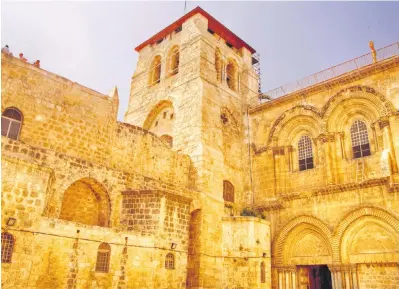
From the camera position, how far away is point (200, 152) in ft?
50.8

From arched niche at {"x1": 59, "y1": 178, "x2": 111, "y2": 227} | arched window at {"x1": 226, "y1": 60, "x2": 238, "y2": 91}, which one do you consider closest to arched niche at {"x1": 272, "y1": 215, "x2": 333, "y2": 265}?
arched niche at {"x1": 59, "y1": 178, "x2": 111, "y2": 227}

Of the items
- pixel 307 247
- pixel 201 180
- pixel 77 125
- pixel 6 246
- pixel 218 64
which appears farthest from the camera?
pixel 218 64

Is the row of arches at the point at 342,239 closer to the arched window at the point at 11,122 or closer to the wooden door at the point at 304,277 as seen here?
the wooden door at the point at 304,277

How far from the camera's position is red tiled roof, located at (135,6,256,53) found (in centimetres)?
1984

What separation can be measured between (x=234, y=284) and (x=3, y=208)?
9110mm

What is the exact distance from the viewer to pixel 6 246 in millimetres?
7930

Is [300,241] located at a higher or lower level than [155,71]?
lower

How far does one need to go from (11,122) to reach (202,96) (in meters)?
8.28

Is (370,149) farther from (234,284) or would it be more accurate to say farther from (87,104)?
(87,104)

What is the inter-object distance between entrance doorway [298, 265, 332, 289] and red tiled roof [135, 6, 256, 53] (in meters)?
13.0

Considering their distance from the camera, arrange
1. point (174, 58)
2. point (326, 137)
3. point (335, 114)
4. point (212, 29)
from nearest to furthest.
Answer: point (326, 137) < point (335, 114) < point (212, 29) < point (174, 58)

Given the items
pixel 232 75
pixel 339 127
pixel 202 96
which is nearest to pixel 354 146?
pixel 339 127

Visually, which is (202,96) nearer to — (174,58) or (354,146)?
(174,58)

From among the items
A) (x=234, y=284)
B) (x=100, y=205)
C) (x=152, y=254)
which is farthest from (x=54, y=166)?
(x=234, y=284)
